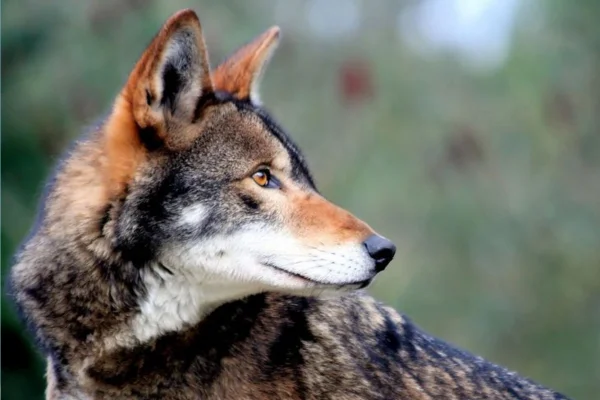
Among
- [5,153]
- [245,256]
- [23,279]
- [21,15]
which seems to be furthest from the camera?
[21,15]

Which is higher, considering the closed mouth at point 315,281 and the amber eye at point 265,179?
the amber eye at point 265,179

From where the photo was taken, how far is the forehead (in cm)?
441

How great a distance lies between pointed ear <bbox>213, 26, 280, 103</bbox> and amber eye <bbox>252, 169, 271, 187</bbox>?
558 mm

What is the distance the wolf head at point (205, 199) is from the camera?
13.7 ft

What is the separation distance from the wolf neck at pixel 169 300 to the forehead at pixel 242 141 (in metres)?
0.56

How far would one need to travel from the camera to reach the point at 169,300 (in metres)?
4.25

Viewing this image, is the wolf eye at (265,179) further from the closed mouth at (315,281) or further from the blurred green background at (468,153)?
the blurred green background at (468,153)

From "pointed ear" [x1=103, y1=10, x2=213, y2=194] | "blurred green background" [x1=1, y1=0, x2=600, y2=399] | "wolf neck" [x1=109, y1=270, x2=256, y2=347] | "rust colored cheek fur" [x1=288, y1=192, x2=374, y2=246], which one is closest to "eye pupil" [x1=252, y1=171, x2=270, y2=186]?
"rust colored cheek fur" [x1=288, y1=192, x2=374, y2=246]

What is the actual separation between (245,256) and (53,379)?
1.10 metres

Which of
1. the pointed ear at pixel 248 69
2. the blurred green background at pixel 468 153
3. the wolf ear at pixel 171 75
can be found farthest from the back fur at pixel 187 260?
the blurred green background at pixel 468 153

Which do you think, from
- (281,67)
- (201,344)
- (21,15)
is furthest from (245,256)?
(281,67)

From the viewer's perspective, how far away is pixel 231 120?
454 centimetres

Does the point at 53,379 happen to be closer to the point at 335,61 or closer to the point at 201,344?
the point at 201,344

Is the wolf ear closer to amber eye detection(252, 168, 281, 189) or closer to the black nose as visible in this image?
amber eye detection(252, 168, 281, 189)
